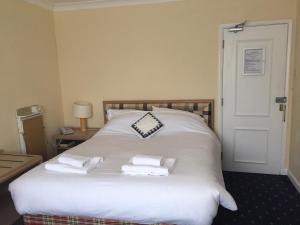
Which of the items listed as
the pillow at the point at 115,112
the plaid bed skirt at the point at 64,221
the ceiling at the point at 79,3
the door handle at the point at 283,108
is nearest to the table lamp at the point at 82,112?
the pillow at the point at 115,112

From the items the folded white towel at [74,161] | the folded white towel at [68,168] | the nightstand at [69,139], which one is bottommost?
the nightstand at [69,139]

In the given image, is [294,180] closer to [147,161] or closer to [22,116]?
[147,161]

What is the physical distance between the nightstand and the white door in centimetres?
197

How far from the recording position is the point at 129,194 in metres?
1.66

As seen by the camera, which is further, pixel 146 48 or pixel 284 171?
pixel 146 48

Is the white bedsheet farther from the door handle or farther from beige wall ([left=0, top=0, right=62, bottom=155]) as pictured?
the door handle

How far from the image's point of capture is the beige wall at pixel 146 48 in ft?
10.5

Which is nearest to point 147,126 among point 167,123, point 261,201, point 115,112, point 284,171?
point 167,123

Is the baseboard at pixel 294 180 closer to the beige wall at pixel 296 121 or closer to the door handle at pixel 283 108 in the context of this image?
the beige wall at pixel 296 121

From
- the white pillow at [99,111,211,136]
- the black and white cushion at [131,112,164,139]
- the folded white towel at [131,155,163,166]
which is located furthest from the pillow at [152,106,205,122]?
the folded white towel at [131,155,163,166]

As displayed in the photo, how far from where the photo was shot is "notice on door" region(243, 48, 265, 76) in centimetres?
312

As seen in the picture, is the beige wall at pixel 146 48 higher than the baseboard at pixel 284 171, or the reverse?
the beige wall at pixel 146 48

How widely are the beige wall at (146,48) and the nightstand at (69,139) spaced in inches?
14.9

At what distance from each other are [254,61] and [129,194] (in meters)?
2.44
